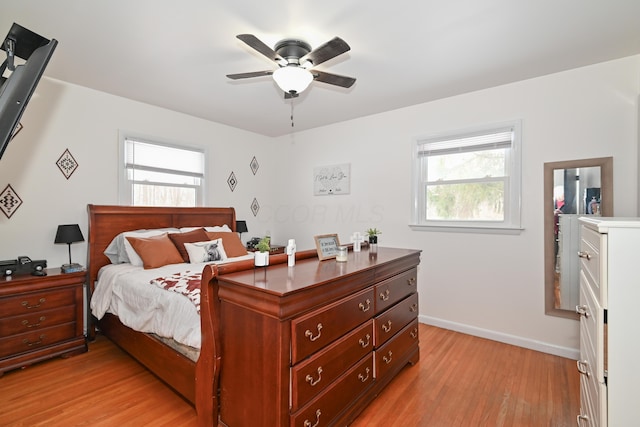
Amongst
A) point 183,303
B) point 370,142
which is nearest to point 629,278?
point 183,303

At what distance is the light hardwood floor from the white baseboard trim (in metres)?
0.10

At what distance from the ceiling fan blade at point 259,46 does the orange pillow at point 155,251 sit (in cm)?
214

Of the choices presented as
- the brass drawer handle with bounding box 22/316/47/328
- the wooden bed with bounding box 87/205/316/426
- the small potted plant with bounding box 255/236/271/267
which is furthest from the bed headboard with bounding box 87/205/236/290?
the small potted plant with bounding box 255/236/271/267

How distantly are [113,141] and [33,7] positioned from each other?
1.62 metres

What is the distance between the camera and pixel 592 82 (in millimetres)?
2605

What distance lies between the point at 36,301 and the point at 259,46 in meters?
2.76

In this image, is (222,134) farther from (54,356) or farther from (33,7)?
(54,356)

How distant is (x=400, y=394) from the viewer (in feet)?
7.06

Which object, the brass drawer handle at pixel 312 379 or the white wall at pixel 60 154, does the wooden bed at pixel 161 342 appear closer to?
the white wall at pixel 60 154

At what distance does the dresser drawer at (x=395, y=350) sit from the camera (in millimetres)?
2025

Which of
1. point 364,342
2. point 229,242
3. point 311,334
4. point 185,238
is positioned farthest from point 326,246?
point 185,238

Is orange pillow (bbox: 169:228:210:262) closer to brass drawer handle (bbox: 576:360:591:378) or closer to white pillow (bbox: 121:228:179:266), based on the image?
white pillow (bbox: 121:228:179:266)

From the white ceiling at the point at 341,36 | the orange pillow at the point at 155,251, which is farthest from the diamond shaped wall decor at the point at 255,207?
the white ceiling at the point at 341,36

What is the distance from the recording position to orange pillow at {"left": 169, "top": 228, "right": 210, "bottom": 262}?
319cm
